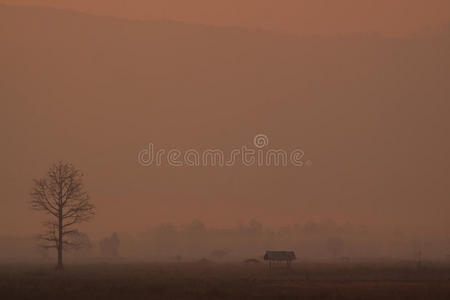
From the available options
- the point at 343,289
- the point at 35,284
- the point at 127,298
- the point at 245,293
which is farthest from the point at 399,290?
the point at 35,284

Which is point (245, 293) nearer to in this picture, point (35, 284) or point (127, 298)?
point (127, 298)

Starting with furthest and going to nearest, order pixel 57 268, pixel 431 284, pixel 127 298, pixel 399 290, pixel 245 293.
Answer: pixel 57 268
pixel 431 284
pixel 399 290
pixel 245 293
pixel 127 298

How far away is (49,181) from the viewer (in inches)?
3868

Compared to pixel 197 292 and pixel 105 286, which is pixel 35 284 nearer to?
pixel 105 286

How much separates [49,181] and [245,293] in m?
45.0

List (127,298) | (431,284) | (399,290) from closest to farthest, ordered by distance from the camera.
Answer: (127,298) < (399,290) < (431,284)

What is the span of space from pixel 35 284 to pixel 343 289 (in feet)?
85.1

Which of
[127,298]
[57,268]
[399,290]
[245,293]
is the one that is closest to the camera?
[127,298]

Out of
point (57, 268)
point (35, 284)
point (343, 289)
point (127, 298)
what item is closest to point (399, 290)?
point (343, 289)

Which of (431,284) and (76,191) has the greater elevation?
(76,191)

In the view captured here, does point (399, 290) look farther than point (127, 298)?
Yes

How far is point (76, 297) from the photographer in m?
56.7

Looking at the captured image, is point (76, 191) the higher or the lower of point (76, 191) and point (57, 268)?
the higher

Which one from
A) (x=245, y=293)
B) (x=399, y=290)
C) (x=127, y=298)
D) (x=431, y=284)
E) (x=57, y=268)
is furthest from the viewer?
(x=57, y=268)
